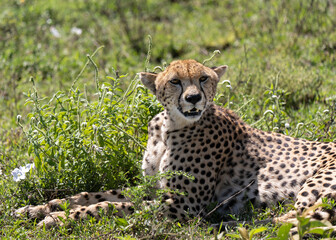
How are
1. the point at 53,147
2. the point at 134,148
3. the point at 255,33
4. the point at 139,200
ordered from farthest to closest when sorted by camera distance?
1. the point at 255,33
2. the point at 134,148
3. the point at 53,147
4. the point at 139,200

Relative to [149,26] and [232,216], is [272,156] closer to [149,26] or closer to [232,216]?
[232,216]

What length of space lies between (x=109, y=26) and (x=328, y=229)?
5960 mm

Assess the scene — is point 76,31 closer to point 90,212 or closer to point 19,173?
point 19,173

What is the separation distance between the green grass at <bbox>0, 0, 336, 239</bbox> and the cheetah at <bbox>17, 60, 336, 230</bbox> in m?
0.16

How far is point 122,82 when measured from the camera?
22.4 feet

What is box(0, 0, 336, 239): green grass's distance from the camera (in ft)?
14.1

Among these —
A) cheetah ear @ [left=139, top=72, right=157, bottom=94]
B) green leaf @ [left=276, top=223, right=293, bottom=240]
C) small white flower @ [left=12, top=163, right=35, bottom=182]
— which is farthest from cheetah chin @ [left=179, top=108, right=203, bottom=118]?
small white flower @ [left=12, top=163, right=35, bottom=182]

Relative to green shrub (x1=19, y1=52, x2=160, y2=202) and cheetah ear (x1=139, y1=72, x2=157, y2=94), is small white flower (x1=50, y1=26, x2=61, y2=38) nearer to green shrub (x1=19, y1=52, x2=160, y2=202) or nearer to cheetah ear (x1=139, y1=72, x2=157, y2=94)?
green shrub (x1=19, y1=52, x2=160, y2=202)

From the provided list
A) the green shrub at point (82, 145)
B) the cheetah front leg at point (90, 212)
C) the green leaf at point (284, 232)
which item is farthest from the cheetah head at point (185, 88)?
the green leaf at point (284, 232)

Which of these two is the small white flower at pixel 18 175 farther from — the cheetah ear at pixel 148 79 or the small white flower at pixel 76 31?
the small white flower at pixel 76 31

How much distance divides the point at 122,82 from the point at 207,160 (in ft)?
9.32

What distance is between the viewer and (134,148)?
480 cm

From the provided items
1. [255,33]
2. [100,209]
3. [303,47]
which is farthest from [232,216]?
[255,33]

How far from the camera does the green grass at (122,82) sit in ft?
14.1
